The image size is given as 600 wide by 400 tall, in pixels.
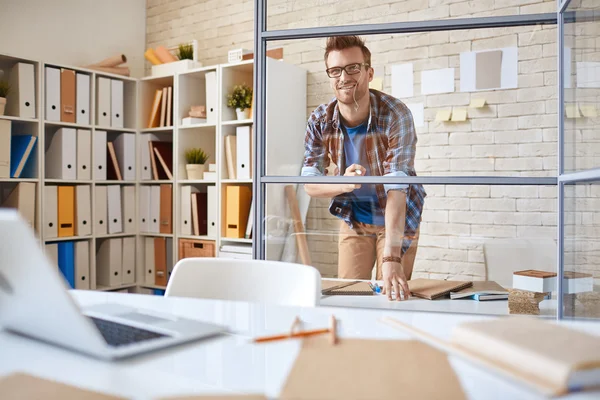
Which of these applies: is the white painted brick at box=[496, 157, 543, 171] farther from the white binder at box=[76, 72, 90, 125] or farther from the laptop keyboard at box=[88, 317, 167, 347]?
the white binder at box=[76, 72, 90, 125]

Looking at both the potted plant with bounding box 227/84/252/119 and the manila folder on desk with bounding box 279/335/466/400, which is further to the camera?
the potted plant with bounding box 227/84/252/119

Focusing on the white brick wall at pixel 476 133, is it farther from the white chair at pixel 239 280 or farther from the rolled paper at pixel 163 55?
the rolled paper at pixel 163 55

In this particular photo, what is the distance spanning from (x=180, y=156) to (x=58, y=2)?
54.4 inches

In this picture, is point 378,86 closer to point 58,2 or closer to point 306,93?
point 306,93

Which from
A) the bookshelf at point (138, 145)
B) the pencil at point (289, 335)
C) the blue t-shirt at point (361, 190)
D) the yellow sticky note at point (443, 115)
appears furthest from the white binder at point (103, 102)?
the pencil at point (289, 335)

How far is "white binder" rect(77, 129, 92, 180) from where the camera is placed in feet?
11.9

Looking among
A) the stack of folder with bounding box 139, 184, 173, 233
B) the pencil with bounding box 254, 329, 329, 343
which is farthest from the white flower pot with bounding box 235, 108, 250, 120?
the pencil with bounding box 254, 329, 329, 343

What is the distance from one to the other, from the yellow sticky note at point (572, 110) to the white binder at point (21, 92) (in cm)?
298

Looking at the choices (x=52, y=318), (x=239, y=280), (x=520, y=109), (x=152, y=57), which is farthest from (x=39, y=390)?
(x=152, y=57)

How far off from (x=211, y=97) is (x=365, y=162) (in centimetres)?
196

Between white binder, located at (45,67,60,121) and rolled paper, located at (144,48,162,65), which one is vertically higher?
rolled paper, located at (144,48,162,65)

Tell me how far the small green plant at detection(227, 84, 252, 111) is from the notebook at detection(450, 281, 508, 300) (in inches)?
84.0

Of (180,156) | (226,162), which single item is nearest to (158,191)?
(180,156)

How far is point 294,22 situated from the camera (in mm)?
2100
